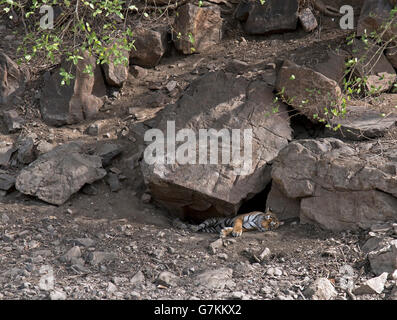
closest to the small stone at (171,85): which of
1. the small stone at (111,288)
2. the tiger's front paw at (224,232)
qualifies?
the tiger's front paw at (224,232)

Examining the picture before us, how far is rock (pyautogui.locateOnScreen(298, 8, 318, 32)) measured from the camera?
8750mm

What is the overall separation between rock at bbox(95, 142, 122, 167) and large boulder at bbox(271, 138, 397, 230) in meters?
2.26

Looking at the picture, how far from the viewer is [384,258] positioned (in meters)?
5.42

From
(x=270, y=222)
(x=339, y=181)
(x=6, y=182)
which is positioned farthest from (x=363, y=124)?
(x=6, y=182)

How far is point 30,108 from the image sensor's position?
8.19 metres

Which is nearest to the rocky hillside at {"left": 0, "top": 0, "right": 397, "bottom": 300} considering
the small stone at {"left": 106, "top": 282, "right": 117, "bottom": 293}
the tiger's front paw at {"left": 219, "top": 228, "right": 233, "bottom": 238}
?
the small stone at {"left": 106, "top": 282, "right": 117, "bottom": 293}

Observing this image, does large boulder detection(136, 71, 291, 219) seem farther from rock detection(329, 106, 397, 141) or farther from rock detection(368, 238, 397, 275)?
rock detection(368, 238, 397, 275)

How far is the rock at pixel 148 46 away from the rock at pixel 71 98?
0.79 metres

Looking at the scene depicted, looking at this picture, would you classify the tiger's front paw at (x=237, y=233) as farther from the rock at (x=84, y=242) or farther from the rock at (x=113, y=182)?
the rock at (x=113, y=182)

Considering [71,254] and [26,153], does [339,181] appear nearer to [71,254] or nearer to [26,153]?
[71,254]

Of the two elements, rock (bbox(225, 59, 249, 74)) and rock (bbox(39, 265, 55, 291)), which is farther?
rock (bbox(225, 59, 249, 74))

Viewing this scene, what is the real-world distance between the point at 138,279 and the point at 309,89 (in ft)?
11.1

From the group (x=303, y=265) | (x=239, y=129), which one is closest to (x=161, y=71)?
(x=239, y=129)

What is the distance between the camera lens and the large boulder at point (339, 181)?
6.09m
